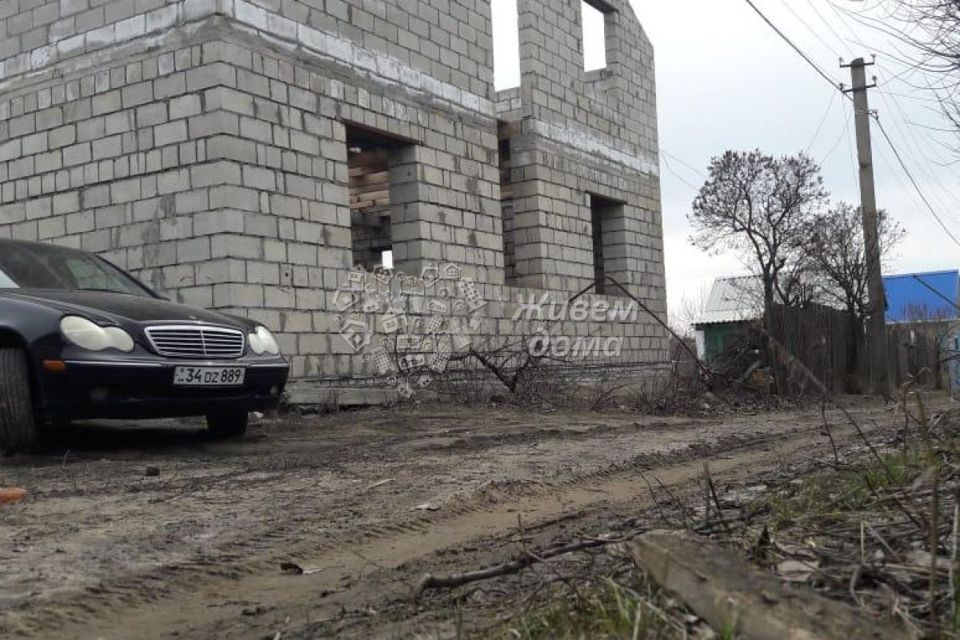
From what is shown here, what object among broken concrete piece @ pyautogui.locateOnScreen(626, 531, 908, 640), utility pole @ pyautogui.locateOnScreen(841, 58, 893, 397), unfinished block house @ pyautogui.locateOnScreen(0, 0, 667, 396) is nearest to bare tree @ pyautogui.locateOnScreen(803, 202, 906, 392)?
utility pole @ pyautogui.locateOnScreen(841, 58, 893, 397)

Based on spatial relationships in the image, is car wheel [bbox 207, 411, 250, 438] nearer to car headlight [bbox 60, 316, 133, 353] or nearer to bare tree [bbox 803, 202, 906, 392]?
car headlight [bbox 60, 316, 133, 353]

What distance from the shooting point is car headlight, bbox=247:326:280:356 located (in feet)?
22.0

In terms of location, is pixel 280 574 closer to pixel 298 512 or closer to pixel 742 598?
pixel 298 512

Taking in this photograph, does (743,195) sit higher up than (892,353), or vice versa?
(743,195)

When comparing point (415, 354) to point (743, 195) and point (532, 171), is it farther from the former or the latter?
point (743, 195)

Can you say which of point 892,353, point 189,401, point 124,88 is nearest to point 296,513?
point 189,401

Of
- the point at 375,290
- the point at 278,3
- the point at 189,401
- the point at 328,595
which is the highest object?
the point at 278,3

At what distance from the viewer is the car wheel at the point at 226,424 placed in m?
6.87

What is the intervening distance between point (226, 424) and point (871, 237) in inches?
665

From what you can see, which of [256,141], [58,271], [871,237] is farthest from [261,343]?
[871,237]

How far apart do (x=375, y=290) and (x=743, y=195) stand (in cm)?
1895

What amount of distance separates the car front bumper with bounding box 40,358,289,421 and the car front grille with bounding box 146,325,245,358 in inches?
3.5

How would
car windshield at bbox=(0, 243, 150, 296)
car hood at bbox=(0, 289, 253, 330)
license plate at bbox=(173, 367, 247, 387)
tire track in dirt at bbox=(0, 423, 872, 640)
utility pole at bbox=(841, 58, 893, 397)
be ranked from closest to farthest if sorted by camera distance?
tire track in dirt at bbox=(0, 423, 872, 640), car hood at bbox=(0, 289, 253, 330), license plate at bbox=(173, 367, 247, 387), car windshield at bbox=(0, 243, 150, 296), utility pole at bbox=(841, 58, 893, 397)

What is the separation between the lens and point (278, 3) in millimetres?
9672
